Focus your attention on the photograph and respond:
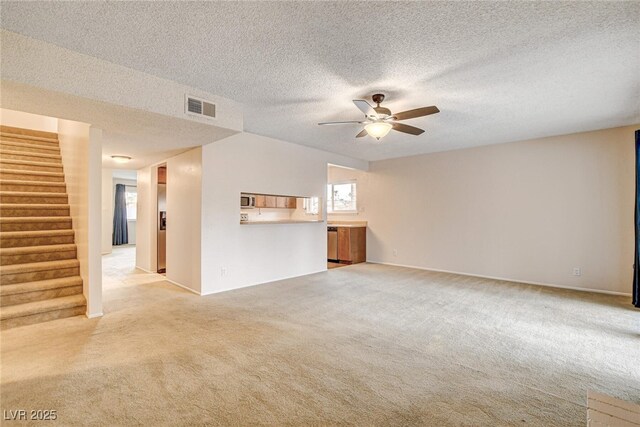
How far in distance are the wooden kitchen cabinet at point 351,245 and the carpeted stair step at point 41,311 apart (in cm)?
511

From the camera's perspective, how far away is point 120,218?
35.3ft

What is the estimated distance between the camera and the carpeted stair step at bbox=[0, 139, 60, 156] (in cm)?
493

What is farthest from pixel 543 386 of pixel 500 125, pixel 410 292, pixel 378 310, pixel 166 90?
pixel 166 90

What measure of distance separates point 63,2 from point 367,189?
21.1 ft

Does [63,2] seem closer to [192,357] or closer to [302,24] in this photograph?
[302,24]

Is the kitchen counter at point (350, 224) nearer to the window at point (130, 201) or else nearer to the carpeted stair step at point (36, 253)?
the carpeted stair step at point (36, 253)

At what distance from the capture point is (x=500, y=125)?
442cm

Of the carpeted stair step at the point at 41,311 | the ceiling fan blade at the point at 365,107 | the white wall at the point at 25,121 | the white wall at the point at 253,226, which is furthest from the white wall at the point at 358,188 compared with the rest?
the white wall at the point at 25,121

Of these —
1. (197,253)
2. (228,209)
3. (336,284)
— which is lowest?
(336,284)

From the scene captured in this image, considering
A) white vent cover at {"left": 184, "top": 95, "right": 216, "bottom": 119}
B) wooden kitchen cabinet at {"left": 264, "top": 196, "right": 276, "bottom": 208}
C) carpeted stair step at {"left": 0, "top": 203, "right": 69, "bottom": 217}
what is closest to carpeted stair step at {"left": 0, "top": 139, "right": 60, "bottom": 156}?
carpeted stair step at {"left": 0, "top": 203, "right": 69, "bottom": 217}

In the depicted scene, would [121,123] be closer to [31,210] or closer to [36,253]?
[36,253]

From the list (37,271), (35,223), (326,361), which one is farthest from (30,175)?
(326,361)

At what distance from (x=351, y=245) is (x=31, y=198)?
5.88 metres

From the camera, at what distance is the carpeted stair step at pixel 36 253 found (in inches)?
143
